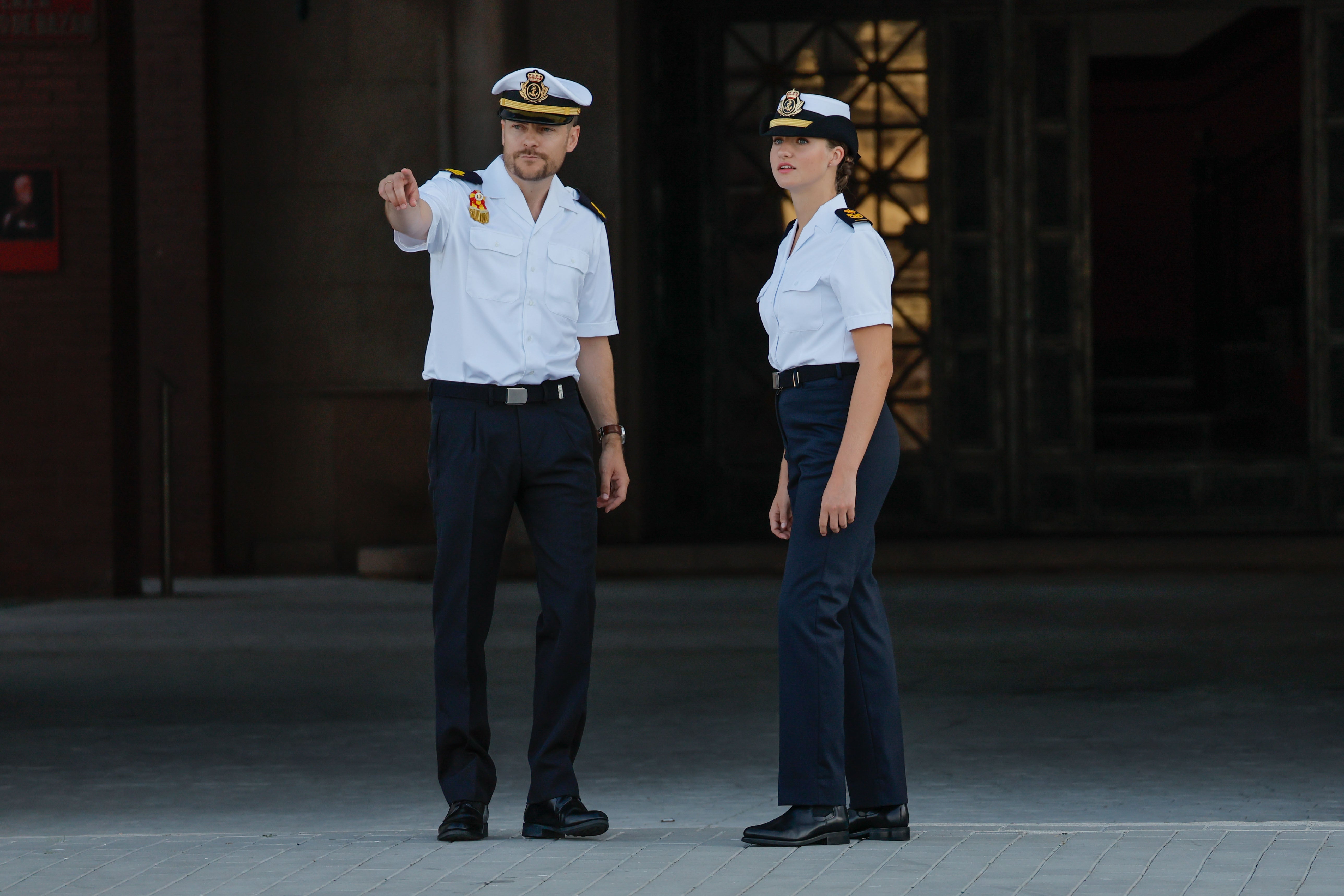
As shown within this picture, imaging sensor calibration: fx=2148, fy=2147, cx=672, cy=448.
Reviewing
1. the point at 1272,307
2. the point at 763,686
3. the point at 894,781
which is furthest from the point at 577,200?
the point at 1272,307

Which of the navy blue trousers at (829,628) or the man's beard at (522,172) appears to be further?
the man's beard at (522,172)

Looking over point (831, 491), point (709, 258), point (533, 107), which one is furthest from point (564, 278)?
point (709, 258)

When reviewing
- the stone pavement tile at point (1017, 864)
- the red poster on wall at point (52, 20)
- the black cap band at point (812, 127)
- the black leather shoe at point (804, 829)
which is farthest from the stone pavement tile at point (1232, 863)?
the red poster on wall at point (52, 20)

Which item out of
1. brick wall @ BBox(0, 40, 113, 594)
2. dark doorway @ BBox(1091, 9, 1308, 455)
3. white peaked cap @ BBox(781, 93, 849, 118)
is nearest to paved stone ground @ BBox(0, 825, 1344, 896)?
white peaked cap @ BBox(781, 93, 849, 118)

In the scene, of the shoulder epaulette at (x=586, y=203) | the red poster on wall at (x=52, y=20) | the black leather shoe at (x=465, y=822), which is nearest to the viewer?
the black leather shoe at (x=465, y=822)

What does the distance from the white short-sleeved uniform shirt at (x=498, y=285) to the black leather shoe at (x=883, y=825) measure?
4.63 feet

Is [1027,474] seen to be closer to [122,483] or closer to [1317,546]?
[1317,546]

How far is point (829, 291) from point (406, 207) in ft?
3.57

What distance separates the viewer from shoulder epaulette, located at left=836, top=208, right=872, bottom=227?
17.8 ft

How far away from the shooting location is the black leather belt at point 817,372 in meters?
5.40

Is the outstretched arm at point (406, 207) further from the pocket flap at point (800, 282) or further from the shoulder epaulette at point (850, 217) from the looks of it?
the shoulder epaulette at point (850, 217)

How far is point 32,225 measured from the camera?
533 inches

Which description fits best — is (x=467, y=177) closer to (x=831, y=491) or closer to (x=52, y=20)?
(x=831, y=491)

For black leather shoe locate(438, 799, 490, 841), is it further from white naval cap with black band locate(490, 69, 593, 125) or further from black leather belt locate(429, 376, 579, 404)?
white naval cap with black band locate(490, 69, 593, 125)
